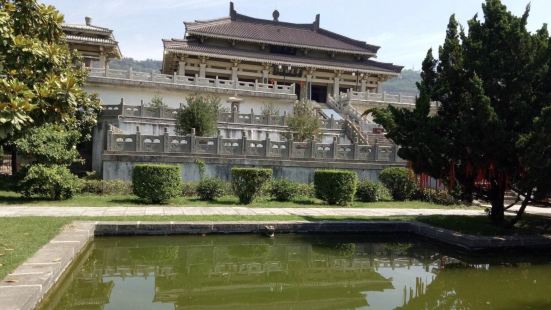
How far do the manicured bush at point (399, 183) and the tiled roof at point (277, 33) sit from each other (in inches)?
800

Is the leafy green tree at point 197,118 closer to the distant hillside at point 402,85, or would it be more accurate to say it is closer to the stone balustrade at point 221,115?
the stone balustrade at point 221,115

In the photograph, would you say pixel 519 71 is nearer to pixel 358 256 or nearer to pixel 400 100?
pixel 358 256

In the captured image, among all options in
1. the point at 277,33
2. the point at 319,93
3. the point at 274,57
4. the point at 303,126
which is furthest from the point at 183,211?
the point at 277,33

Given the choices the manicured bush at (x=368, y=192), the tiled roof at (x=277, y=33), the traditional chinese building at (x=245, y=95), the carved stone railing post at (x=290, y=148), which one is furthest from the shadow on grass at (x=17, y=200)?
the tiled roof at (x=277, y=33)

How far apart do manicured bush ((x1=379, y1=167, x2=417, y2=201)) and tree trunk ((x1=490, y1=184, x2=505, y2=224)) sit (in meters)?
5.94

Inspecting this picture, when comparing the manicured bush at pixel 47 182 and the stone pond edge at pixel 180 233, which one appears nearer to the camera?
the stone pond edge at pixel 180 233

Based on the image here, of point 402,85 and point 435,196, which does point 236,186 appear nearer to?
point 435,196

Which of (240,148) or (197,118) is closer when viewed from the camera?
(240,148)

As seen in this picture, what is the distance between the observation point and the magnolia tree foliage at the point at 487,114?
9.20 metres

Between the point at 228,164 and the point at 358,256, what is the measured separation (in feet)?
30.4

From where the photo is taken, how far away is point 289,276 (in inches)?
283

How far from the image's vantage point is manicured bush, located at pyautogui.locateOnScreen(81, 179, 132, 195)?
14.9 metres

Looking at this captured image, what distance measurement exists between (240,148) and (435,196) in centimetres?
759

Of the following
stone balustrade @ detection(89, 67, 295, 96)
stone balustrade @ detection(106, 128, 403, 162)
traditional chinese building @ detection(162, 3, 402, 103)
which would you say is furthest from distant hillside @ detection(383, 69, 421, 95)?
stone balustrade @ detection(106, 128, 403, 162)
